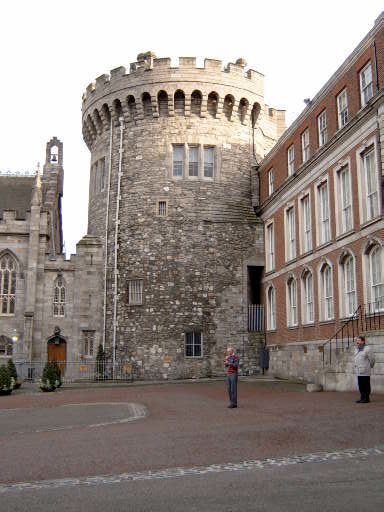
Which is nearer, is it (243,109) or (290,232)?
(290,232)

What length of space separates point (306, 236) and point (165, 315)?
28.0ft

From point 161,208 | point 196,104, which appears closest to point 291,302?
point 161,208

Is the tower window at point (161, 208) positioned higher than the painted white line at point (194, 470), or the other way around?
the tower window at point (161, 208)

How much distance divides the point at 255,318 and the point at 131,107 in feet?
44.5

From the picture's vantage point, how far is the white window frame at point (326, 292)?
83.5 ft

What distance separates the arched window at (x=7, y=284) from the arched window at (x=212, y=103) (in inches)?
556

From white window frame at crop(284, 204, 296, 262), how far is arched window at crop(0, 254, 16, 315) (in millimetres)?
15748

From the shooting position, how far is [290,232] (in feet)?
98.9

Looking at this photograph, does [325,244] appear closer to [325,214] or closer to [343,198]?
[325,214]

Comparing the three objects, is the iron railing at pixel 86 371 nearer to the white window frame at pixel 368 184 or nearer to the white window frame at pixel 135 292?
the white window frame at pixel 135 292

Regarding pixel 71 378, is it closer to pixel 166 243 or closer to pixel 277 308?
pixel 166 243

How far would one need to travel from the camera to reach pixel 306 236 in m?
28.0

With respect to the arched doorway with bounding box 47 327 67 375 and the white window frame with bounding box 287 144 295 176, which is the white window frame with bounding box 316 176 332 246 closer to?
the white window frame with bounding box 287 144 295 176

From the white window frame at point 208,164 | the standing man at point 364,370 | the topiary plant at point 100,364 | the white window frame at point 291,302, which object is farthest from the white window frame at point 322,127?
the topiary plant at point 100,364
